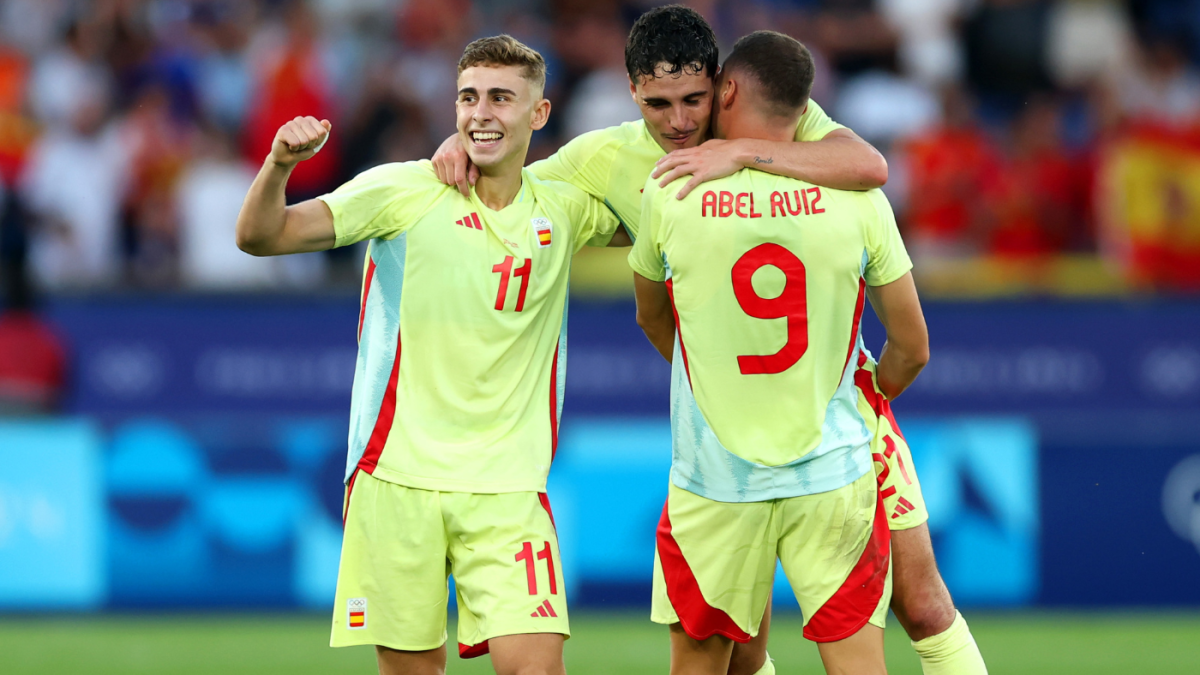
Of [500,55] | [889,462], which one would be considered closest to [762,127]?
[500,55]

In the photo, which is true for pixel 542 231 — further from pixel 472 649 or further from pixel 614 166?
pixel 472 649

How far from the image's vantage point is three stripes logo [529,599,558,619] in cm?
478

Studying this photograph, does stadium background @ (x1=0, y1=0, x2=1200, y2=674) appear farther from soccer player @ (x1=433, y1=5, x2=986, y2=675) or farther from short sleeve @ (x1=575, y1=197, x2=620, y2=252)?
short sleeve @ (x1=575, y1=197, x2=620, y2=252)

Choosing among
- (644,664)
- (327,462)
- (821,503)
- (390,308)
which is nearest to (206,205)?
(327,462)

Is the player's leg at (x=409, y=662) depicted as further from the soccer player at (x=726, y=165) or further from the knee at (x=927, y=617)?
the knee at (x=927, y=617)

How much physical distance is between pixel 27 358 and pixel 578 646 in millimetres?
3800

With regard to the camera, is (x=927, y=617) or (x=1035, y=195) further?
(x=1035, y=195)

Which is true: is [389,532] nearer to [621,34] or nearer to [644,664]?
[644,664]

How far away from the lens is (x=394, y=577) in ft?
16.0

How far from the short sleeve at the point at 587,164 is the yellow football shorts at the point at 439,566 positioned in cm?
Answer: 102

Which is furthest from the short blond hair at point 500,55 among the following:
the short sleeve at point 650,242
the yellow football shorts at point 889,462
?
the yellow football shorts at point 889,462

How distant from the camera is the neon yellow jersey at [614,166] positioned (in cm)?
509

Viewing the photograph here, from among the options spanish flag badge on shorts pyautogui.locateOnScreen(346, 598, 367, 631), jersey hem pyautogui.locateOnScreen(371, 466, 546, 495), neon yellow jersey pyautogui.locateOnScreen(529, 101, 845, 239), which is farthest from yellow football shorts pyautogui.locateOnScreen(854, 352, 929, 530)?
spanish flag badge on shorts pyautogui.locateOnScreen(346, 598, 367, 631)

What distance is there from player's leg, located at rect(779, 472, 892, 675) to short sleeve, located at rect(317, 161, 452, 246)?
141 cm
